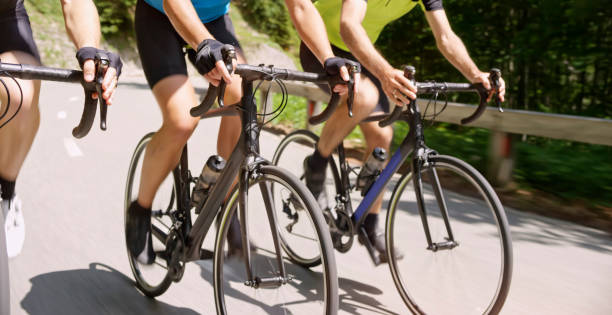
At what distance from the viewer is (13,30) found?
9.23 ft

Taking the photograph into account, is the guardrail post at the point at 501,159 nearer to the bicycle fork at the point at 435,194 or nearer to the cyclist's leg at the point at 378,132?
the cyclist's leg at the point at 378,132

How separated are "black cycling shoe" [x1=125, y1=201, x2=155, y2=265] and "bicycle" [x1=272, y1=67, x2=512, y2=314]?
2.51 ft

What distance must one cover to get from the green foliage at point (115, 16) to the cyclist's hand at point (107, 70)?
122ft

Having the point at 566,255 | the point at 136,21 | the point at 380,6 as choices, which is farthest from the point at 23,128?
the point at 566,255

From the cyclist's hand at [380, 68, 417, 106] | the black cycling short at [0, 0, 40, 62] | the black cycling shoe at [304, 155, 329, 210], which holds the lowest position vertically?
the black cycling shoe at [304, 155, 329, 210]

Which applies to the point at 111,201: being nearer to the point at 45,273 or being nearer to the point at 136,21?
the point at 45,273

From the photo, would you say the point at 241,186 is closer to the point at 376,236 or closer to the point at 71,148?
the point at 376,236

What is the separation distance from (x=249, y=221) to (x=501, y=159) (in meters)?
3.96

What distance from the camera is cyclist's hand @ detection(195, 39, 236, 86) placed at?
2.22m

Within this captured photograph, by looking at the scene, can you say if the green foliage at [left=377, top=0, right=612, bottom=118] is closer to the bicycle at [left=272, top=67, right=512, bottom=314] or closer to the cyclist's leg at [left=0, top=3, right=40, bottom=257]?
the bicycle at [left=272, top=67, right=512, bottom=314]

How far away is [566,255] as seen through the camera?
162 inches

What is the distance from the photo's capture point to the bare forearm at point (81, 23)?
92.9 inches

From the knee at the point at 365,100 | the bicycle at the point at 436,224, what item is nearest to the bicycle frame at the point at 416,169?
the bicycle at the point at 436,224

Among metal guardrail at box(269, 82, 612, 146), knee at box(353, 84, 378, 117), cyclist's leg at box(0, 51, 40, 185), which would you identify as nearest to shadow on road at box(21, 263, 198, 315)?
cyclist's leg at box(0, 51, 40, 185)
